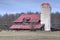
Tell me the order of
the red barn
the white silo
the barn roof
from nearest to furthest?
the white silo, the red barn, the barn roof

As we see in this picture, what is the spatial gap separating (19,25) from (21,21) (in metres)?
2.02

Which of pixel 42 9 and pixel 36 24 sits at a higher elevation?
pixel 42 9

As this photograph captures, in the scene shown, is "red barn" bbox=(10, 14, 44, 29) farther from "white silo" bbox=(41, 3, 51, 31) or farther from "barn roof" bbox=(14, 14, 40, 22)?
"white silo" bbox=(41, 3, 51, 31)

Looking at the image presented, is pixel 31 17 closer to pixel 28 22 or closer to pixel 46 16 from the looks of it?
pixel 28 22

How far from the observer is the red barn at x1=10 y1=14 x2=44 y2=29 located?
78.0 m

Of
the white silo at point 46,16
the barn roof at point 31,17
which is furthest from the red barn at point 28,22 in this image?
the white silo at point 46,16

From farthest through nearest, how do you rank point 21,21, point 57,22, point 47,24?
point 57,22, point 21,21, point 47,24

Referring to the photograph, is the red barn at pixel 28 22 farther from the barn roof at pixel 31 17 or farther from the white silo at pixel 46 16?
the white silo at pixel 46 16

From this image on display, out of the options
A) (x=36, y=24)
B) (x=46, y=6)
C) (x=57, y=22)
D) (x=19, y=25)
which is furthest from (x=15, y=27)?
(x=57, y=22)

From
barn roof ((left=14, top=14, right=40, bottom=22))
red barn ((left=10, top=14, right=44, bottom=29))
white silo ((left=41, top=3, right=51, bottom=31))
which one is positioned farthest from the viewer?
barn roof ((left=14, top=14, right=40, bottom=22))

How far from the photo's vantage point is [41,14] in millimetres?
77875

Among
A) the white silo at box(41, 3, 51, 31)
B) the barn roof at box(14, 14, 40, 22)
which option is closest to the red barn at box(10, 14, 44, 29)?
the barn roof at box(14, 14, 40, 22)

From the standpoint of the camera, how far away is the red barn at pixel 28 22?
7796cm

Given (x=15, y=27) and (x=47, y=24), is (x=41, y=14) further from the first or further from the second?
(x=15, y=27)
